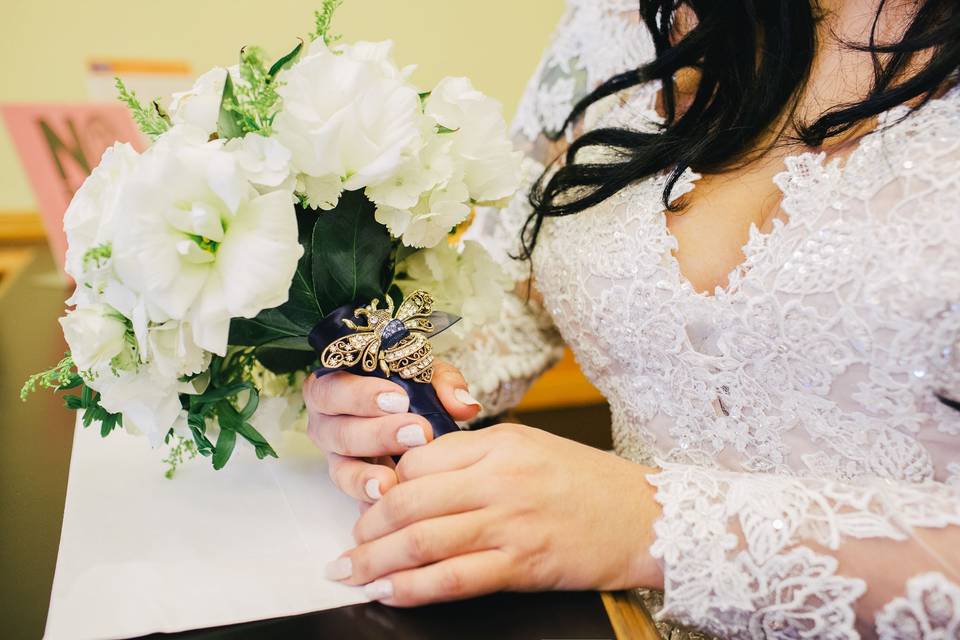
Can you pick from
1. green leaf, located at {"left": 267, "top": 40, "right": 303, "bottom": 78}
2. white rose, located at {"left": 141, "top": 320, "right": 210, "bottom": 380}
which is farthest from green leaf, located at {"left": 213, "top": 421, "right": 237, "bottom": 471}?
green leaf, located at {"left": 267, "top": 40, "right": 303, "bottom": 78}

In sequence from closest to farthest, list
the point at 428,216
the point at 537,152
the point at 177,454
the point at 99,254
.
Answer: the point at 99,254, the point at 428,216, the point at 177,454, the point at 537,152

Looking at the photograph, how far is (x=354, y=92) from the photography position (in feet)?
1.75

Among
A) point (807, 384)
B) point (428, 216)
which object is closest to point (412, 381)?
point (428, 216)

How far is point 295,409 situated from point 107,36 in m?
1.37

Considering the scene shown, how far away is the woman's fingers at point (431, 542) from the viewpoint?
0.52 m

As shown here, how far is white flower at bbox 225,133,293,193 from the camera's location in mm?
500

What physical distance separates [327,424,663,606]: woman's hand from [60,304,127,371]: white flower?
236 millimetres

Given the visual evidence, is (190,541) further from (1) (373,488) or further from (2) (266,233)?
(2) (266,233)

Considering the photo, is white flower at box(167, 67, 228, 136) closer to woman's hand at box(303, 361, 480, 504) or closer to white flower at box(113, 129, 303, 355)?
white flower at box(113, 129, 303, 355)

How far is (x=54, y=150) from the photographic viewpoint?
1.40 meters

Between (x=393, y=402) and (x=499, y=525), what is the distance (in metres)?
0.14

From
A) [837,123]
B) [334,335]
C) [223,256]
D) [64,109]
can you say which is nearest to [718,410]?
[837,123]

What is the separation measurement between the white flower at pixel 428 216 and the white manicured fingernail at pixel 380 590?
0.89ft

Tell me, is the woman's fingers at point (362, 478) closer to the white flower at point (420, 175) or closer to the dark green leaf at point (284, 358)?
the dark green leaf at point (284, 358)
